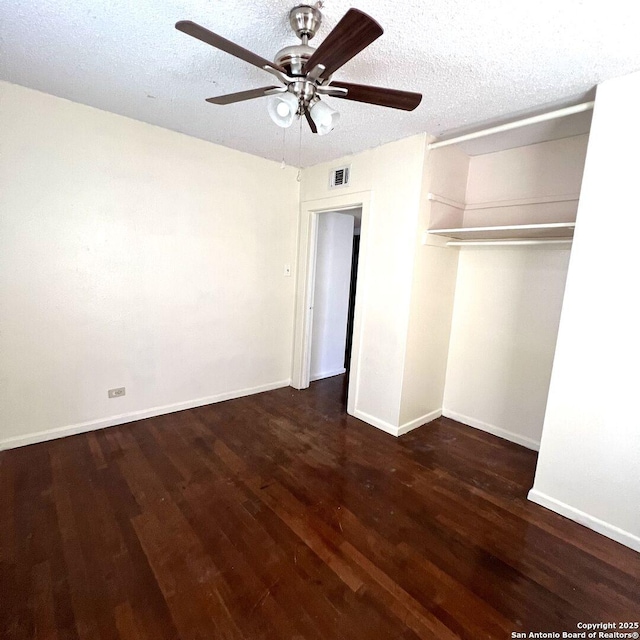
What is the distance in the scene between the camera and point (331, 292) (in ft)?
14.8

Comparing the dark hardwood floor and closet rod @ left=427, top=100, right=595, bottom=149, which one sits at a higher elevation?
closet rod @ left=427, top=100, right=595, bottom=149

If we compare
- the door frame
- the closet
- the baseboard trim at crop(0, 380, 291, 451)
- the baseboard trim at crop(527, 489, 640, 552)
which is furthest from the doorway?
the baseboard trim at crop(527, 489, 640, 552)

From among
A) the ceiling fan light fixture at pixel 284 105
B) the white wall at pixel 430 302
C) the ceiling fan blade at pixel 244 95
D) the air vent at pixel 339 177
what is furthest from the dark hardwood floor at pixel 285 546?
the air vent at pixel 339 177

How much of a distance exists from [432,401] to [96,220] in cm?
341

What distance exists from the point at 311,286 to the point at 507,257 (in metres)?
2.00

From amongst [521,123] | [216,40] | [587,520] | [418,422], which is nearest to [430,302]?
[418,422]

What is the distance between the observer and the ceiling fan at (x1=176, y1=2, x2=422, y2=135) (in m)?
1.27

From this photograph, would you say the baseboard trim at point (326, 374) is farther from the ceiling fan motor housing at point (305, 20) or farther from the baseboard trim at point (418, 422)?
the ceiling fan motor housing at point (305, 20)

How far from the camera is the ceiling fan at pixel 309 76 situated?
1.27 m

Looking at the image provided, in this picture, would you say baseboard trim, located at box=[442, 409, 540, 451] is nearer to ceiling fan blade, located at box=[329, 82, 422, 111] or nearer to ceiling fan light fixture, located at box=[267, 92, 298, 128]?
ceiling fan blade, located at box=[329, 82, 422, 111]

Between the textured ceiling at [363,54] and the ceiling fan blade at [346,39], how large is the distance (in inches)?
13.0

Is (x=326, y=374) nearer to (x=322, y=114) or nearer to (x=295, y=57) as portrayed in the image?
(x=322, y=114)

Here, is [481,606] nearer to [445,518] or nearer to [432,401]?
[445,518]

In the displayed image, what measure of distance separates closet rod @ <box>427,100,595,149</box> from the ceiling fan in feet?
3.74
